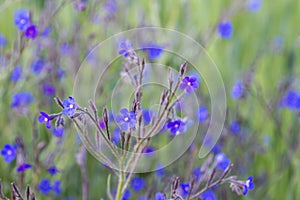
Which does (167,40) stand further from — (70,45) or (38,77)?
(38,77)

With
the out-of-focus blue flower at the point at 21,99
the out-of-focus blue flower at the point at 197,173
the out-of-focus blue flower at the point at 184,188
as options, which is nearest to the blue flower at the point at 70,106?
the out-of-focus blue flower at the point at 184,188

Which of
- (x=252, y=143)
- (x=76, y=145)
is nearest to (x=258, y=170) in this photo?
(x=252, y=143)

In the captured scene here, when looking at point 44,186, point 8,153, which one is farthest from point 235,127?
point 8,153

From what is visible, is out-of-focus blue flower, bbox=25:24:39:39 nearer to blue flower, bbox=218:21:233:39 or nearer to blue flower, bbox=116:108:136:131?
blue flower, bbox=116:108:136:131

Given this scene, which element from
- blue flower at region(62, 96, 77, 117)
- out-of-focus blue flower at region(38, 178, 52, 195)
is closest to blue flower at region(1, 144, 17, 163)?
out-of-focus blue flower at region(38, 178, 52, 195)

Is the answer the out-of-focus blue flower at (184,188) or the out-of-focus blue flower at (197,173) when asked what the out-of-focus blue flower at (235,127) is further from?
the out-of-focus blue flower at (184,188)

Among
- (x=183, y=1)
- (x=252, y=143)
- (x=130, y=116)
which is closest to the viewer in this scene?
(x=130, y=116)
